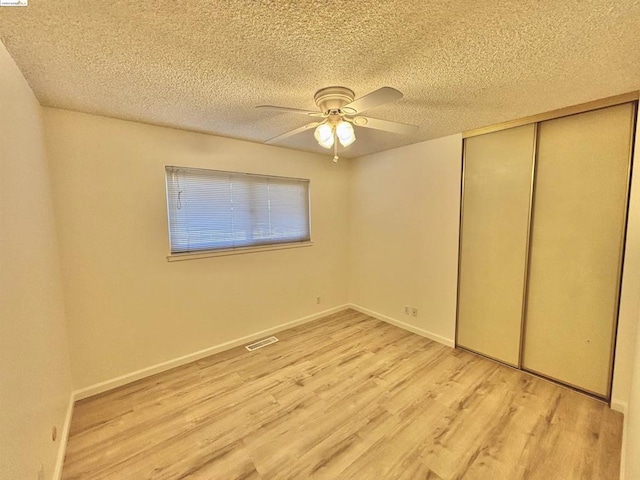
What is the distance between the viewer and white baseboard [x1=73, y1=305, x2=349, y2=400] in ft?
7.36

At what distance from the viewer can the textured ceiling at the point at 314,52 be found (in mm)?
1116

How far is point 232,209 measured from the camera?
2980 mm

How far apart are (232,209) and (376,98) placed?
2.05m

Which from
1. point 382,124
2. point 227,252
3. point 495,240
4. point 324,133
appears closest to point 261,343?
point 227,252

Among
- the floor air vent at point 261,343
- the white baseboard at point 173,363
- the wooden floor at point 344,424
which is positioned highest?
the white baseboard at point 173,363

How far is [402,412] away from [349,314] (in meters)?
1.97

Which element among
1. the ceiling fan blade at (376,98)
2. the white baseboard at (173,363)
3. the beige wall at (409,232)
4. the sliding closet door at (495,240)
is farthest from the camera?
the beige wall at (409,232)

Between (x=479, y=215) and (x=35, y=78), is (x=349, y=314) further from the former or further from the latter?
(x=35, y=78)

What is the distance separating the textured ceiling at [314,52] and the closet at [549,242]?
1.24 feet

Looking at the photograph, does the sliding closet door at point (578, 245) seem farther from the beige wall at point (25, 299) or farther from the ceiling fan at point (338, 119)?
the beige wall at point (25, 299)

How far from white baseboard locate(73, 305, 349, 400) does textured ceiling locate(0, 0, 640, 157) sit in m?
2.24

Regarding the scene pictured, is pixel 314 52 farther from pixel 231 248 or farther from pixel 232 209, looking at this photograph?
pixel 231 248

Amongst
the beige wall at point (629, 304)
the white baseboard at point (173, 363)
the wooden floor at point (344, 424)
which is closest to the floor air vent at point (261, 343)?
the white baseboard at point (173, 363)

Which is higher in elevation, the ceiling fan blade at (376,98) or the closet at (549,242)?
the ceiling fan blade at (376,98)
